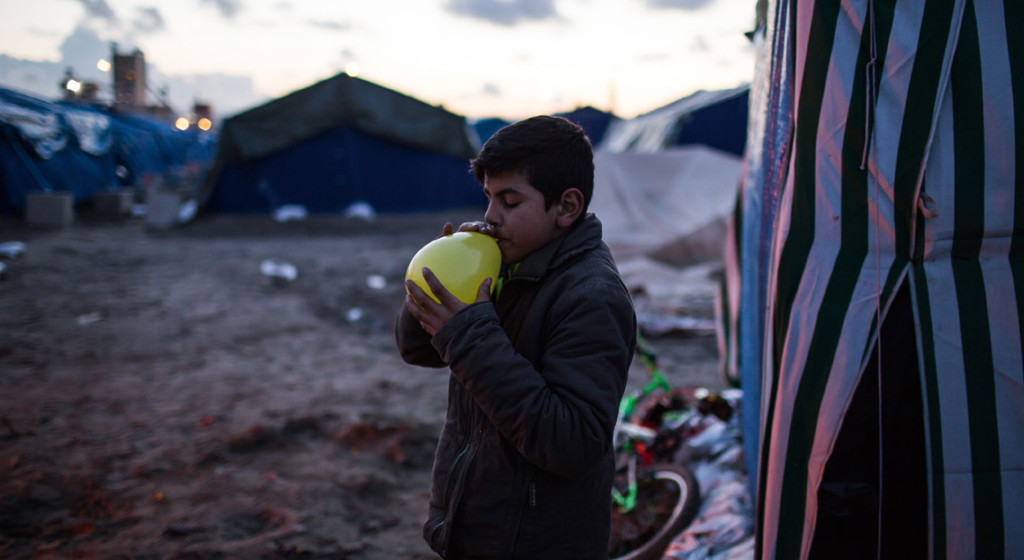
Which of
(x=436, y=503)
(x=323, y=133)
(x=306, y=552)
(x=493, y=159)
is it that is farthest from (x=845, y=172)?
(x=323, y=133)

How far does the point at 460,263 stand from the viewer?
4.66 feet

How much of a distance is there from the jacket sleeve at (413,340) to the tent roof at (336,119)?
15.1 metres

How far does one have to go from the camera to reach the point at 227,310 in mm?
7355

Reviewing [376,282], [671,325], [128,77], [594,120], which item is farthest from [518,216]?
[594,120]

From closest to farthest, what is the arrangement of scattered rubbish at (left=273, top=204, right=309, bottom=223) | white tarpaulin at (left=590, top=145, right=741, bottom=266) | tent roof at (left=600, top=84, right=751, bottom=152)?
white tarpaulin at (left=590, top=145, right=741, bottom=266) → scattered rubbish at (left=273, top=204, right=309, bottom=223) → tent roof at (left=600, top=84, right=751, bottom=152)

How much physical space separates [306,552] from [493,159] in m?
2.35

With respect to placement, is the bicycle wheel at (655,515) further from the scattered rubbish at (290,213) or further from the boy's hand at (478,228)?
the scattered rubbish at (290,213)

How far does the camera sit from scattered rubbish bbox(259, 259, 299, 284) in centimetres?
901

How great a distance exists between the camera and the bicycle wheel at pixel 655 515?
9.58ft

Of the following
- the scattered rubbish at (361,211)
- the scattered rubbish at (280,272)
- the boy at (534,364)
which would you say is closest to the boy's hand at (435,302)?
the boy at (534,364)

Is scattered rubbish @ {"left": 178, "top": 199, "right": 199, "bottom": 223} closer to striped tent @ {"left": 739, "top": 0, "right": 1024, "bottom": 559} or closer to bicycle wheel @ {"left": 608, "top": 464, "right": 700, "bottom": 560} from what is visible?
bicycle wheel @ {"left": 608, "top": 464, "right": 700, "bottom": 560}

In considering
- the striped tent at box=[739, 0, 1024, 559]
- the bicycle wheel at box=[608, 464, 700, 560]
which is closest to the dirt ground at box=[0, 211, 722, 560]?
the bicycle wheel at box=[608, 464, 700, 560]

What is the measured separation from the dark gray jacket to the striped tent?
80cm

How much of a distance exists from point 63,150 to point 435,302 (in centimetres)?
1727
